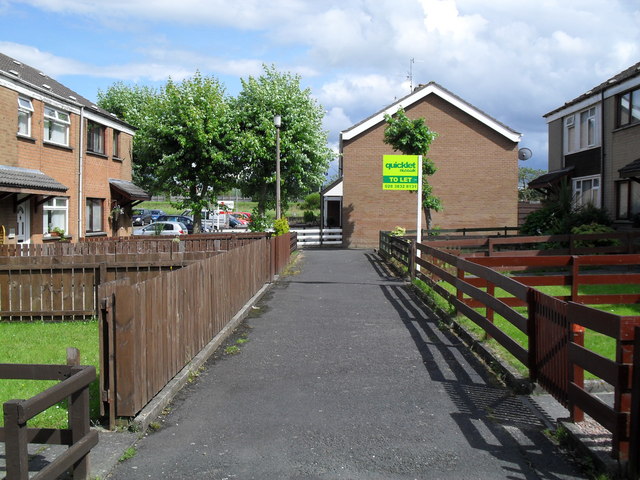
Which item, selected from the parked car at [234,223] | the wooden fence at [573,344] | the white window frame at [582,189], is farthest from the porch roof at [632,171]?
the parked car at [234,223]

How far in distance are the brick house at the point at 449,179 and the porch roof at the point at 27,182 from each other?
16898 millimetres

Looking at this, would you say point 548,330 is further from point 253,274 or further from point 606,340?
point 253,274

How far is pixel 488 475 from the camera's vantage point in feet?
14.9

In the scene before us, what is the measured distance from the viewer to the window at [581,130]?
24016 mm

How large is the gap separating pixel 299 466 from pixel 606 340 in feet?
19.0

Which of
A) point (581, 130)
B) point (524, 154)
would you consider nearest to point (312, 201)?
point (524, 154)

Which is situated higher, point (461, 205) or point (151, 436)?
point (461, 205)

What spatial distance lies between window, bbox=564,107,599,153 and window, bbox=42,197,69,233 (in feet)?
63.1

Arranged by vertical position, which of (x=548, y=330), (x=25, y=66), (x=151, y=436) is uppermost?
(x=25, y=66)

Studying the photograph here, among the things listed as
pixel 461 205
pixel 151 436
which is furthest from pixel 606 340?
pixel 461 205

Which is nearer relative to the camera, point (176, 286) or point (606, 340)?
point (176, 286)

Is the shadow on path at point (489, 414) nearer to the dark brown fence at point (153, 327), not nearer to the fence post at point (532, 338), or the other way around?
the fence post at point (532, 338)

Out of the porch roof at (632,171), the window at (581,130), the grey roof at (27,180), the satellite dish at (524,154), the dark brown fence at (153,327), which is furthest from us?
the satellite dish at (524,154)

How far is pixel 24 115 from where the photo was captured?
1941 cm
